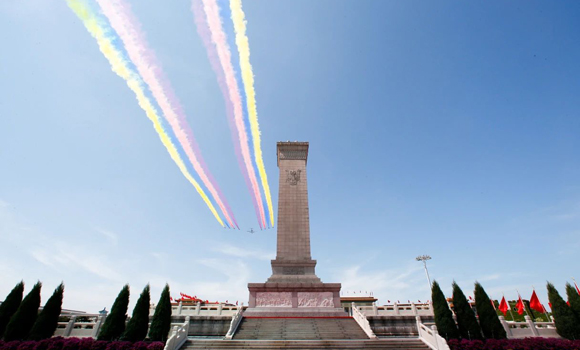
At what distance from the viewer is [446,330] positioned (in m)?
15.4

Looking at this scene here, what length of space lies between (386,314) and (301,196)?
39.7ft

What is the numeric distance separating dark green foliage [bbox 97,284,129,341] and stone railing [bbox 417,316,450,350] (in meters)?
15.1

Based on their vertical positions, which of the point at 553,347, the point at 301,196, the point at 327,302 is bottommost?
the point at 553,347

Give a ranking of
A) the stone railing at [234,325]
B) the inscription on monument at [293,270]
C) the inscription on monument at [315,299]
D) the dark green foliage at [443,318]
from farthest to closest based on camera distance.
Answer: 1. the inscription on monument at [293,270]
2. the inscription on monument at [315,299]
3. the dark green foliage at [443,318]
4. the stone railing at [234,325]

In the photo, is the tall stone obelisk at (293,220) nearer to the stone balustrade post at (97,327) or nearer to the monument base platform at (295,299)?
the monument base platform at (295,299)

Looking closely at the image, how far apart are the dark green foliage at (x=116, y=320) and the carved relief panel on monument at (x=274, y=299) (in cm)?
883

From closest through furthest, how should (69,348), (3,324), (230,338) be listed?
(69,348) → (230,338) → (3,324)

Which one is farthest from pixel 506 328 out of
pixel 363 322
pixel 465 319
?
pixel 363 322

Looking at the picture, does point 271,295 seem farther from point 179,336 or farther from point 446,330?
point 446,330

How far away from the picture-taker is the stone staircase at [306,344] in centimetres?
1378

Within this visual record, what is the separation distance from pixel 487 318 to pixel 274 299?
13.0 meters

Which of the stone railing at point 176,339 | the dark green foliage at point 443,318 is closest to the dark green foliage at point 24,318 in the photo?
the stone railing at point 176,339

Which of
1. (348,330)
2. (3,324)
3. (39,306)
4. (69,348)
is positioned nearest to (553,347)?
(348,330)

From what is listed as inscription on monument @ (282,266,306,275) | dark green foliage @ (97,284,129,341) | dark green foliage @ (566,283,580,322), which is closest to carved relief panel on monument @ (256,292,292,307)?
inscription on monument @ (282,266,306,275)
